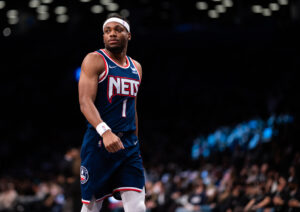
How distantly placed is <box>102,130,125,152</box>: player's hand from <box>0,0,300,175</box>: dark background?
28.6ft

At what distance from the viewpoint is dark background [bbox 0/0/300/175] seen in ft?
63.2

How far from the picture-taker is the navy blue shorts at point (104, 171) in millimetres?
3354

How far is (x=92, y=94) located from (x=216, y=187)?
26.8ft

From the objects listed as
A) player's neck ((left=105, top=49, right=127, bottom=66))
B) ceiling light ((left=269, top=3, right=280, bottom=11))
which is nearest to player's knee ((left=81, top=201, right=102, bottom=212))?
player's neck ((left=105, top=49, right=127, bottom=66))

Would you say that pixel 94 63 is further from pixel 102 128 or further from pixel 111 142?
pixel 111 142

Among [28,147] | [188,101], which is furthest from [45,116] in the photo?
[188,101]

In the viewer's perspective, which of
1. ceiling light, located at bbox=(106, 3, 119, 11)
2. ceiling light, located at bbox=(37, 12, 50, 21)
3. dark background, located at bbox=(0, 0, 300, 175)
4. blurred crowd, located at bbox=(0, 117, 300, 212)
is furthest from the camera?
ceiling light, located at bbox=(37, 12, 50, 21)

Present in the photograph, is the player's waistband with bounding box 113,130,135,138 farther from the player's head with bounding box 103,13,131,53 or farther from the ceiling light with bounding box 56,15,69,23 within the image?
the ceiling light with bounding box 56,15,69,23

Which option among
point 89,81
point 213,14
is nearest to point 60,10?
point 213,14

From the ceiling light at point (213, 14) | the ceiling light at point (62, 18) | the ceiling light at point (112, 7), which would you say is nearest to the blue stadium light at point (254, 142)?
the ceiling light at point (213, 14)

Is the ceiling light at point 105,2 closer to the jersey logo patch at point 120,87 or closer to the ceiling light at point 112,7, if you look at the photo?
the ceiling light at point 112,7

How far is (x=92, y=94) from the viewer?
330 centimetres

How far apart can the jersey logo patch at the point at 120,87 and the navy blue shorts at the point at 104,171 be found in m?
0.34

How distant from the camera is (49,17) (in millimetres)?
19922
